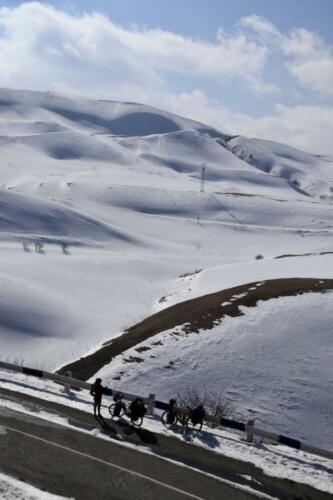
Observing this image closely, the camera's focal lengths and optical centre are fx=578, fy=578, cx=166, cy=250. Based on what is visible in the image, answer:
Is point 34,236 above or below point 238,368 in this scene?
above

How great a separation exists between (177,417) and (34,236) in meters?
61.5

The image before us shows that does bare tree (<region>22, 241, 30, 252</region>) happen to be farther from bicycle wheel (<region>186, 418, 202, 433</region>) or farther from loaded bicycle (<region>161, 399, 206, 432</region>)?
loaded bicycle (<region>161, 399, 206, 432</region>)

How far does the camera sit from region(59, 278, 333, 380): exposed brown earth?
31250mm

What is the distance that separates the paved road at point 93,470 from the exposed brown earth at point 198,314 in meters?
13.1

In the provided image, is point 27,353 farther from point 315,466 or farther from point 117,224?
point 117,224

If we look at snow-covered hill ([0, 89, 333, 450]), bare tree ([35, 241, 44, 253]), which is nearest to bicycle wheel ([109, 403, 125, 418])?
snow-covered hill ([0, 89, 333, 450])

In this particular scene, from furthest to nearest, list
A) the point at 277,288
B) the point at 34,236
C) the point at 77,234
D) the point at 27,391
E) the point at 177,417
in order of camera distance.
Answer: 1. the point at 77,234
2. the point at 34,236
3. the point at 277,288
4. the point at 27,391
5. the point at 177,417

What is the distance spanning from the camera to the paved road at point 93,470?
13.6 metres

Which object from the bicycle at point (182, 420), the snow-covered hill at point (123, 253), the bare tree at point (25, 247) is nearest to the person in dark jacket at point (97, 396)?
the bicycle at point (182, 420)

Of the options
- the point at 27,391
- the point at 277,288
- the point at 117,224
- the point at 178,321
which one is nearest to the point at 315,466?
the point at 27,391

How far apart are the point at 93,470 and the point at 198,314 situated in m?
22.5

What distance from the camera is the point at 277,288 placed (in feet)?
133

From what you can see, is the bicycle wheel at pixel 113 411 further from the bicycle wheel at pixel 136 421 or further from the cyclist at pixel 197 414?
the cyclist at pixel 197 414

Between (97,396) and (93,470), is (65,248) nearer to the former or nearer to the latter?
(97,396)
